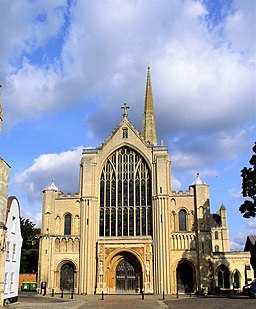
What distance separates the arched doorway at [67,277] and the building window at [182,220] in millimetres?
13806

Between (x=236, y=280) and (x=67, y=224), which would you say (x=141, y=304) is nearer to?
(x=67, y=224)

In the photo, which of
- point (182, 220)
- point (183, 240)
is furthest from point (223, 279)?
point (182, 220)

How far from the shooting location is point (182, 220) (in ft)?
159

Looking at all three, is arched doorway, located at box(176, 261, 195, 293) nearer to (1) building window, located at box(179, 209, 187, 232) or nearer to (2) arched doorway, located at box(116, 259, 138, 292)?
(1) building window, located at box(179, 209, 187, 232)

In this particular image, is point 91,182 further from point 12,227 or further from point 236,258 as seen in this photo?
point 236,258

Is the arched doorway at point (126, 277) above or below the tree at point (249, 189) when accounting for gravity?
below

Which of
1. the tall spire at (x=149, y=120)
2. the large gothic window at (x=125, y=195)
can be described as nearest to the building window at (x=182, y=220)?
the large gothic window at (x=125, y=195)

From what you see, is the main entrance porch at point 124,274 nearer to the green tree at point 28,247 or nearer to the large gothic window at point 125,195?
the large gothic window at point 125,195

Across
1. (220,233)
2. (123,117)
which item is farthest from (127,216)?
(220,233)

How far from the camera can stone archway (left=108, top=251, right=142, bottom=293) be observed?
4710 cm

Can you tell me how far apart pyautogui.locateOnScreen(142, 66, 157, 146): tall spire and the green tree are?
78.1 feet

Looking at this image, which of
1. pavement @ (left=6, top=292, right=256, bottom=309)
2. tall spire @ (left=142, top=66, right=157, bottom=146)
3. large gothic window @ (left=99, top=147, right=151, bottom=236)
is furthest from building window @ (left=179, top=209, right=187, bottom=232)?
tall spire @ (left=142, top=66, right=157, bottom=146)

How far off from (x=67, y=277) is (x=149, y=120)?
31631mm

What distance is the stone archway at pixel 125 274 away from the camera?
155 ft
